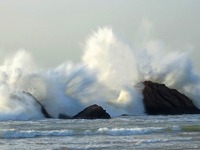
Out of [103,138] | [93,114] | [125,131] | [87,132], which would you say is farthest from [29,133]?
[93,114]

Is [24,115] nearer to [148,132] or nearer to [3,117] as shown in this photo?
[3,117]

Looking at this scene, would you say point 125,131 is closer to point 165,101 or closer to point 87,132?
point 87,132

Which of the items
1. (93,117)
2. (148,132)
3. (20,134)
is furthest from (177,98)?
(20,134)

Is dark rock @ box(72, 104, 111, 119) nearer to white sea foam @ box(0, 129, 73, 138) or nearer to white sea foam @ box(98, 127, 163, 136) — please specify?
white sea foam @ box(98, 127, 163, 136)

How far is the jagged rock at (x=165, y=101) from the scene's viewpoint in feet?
152

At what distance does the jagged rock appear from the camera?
152 ft

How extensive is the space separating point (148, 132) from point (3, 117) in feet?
50.4

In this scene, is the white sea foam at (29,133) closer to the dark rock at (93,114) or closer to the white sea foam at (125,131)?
the white sea foam at (125,131)

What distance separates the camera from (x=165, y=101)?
4684 cm

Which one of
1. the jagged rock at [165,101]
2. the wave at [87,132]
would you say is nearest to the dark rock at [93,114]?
the jagged rock at [165,101]

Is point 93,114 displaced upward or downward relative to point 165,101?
downward

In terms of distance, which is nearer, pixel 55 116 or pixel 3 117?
pixel 3 117

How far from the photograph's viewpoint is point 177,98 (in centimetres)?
4756

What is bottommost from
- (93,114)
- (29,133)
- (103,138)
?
(103,138)
